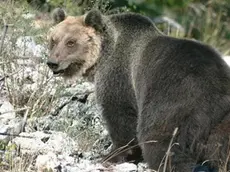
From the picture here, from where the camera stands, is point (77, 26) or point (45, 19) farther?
point (45, 19)

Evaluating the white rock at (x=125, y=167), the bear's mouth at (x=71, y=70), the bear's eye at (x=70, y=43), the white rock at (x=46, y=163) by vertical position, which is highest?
the bear's eye at (x=70, y=43)

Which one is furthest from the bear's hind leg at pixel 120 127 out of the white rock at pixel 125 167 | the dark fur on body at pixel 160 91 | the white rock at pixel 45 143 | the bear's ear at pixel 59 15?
the bear's ear at pixel 59 15

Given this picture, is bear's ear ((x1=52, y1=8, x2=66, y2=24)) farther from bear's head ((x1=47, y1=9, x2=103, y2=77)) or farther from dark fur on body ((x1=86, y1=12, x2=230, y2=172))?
dark fur on body ((x1=86, y1=12, x2=230, y2=172))

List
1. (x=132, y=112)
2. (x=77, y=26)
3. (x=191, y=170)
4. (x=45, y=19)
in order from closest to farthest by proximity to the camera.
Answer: (x=191, y=170)
(x=132, y=112)
(x=77, y=26)
(x=45, y=19)

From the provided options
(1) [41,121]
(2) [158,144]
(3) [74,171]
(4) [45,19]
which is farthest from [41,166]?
(4) [45,19]

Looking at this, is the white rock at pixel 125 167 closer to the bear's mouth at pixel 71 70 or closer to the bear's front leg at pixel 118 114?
the bear's front leg at pixel 118 114

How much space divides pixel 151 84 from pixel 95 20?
145cm

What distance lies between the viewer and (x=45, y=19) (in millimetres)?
12828

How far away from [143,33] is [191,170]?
202 cm

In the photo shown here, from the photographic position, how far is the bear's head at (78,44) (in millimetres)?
8750

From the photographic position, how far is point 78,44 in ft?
29.1

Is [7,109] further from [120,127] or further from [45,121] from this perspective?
[120,127]

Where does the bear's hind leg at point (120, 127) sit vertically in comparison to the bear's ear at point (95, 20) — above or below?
below

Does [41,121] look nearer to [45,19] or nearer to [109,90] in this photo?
[109,90]
